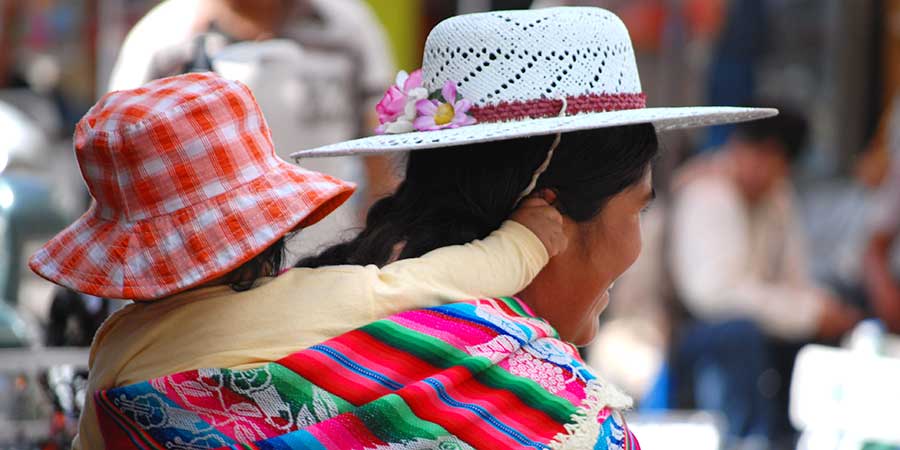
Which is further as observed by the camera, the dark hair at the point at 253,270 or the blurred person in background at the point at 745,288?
the blurred person in background at the point at 745,288

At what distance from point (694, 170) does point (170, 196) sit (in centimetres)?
551

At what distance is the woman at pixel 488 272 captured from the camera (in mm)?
1746

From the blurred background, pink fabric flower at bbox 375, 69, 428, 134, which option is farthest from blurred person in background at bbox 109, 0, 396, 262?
pink fabric flower at bbox 375, 69, 428, 134

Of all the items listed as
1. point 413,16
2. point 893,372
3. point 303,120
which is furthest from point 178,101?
point 413,16

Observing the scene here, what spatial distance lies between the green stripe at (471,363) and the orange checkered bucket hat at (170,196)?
0.20 m

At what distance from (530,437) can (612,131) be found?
1.82 ft

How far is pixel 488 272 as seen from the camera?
74.2 inches

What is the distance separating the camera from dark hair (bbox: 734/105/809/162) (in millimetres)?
6945

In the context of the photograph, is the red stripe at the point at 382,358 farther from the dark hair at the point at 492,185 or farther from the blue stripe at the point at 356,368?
the dark hair at the point at 492,185

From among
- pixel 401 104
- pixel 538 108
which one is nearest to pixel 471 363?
pixel 538 108

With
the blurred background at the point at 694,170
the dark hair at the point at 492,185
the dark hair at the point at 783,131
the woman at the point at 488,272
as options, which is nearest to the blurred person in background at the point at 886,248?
the blurred background at the point at 694,170

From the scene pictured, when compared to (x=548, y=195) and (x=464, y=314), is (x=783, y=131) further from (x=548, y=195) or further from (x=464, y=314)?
(x=464, y=314)

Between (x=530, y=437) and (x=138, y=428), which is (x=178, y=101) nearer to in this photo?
(x=138, y=428)

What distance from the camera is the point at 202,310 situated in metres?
1.79
